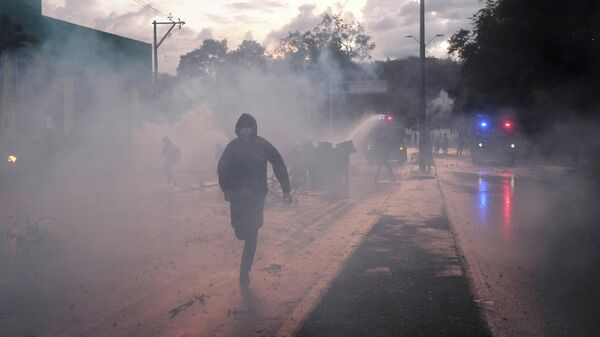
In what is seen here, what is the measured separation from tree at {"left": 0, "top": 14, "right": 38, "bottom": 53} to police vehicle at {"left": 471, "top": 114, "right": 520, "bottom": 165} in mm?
22794

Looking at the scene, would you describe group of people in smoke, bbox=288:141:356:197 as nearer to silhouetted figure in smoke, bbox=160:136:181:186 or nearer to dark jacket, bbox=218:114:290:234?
silhouetted figure in smoke, bbox=160:136:181:186

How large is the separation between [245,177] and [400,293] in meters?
1.89

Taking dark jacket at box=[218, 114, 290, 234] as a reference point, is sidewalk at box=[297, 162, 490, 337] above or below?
below

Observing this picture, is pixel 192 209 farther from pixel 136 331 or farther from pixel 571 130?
pixel 571 130

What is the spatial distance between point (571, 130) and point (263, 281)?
2010 centimetres

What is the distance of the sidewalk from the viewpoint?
172 inches

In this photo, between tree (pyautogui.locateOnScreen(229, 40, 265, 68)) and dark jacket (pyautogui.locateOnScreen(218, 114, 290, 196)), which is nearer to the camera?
dark jacket (pyautogui.locateOnScreen(218, 114, 290, 196))

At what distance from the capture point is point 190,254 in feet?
24.0

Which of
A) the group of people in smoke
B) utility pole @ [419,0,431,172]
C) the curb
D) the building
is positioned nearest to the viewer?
the curb

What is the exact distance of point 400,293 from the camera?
5.32 metres

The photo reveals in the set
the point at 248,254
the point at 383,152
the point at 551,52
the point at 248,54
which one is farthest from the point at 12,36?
the point at 248,54

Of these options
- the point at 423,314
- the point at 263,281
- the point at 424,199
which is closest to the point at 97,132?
the point at 424,199

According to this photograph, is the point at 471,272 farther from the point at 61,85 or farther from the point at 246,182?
the point at 61,85

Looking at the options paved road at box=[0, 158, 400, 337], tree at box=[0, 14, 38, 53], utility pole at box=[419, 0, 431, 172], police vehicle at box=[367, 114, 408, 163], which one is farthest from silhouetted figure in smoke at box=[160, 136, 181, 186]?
police vehicle at box=[367, 114, 408, 163]
